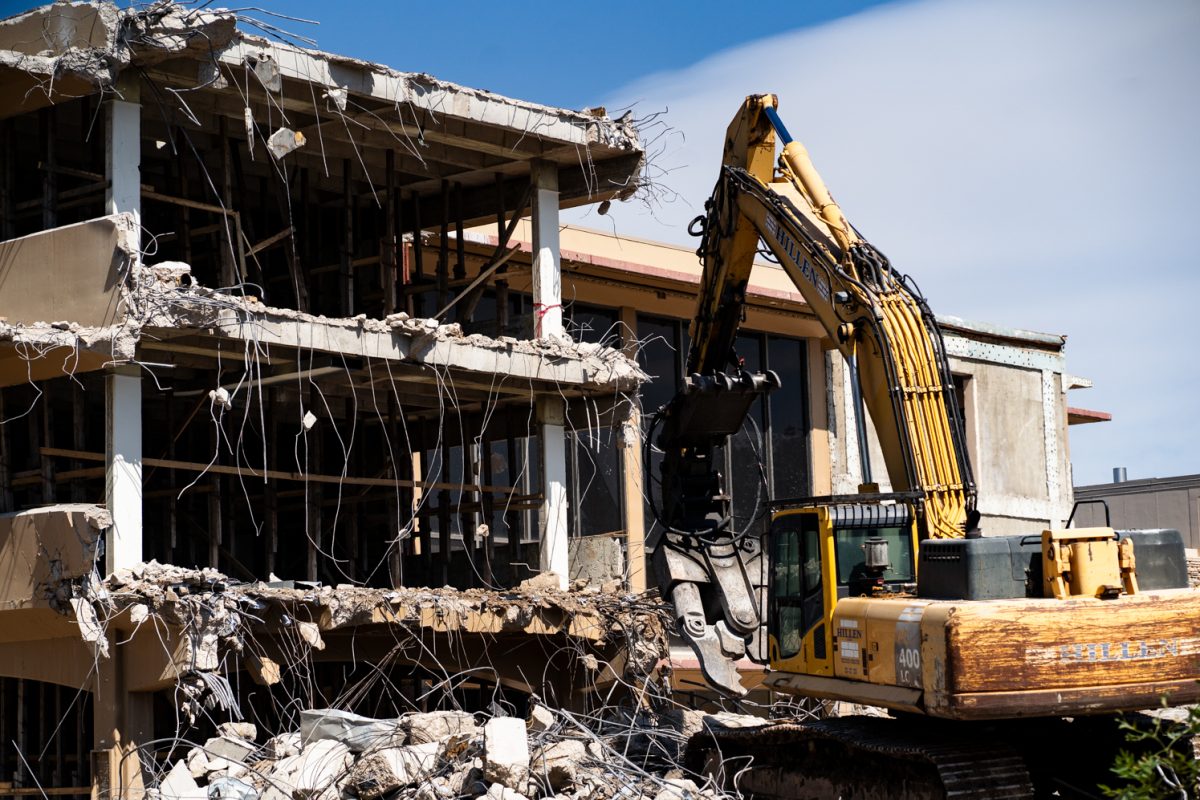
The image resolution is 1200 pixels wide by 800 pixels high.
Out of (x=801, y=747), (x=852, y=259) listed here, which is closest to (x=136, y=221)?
(x=852, y=259)

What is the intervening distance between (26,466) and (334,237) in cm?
533

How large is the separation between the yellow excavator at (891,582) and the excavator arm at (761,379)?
0.02 meters

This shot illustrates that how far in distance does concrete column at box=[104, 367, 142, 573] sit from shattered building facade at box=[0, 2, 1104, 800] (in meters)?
0.04

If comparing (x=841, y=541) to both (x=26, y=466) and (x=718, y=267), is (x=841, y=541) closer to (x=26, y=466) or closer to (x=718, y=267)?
(x=718, y=267)

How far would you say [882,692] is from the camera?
1323 cm

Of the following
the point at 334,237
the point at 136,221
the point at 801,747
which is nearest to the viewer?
the point at 801,747

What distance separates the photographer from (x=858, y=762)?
47.7 ft

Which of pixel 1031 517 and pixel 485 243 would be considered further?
pixel 1031 517

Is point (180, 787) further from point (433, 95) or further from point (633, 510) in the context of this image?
point (633, 510)

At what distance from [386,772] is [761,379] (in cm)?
563

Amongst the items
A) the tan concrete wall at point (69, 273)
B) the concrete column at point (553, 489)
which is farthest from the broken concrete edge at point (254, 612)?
the tan concrete wall at point (69, 273)

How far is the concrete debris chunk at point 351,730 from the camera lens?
15195 mm

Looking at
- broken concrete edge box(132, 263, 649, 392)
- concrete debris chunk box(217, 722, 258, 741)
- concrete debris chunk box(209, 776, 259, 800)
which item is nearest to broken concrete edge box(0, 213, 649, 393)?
broken concrete edge box(132, 263, 649, 392)

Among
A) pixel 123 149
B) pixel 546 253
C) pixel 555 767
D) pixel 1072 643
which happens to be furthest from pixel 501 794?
pixel 546 253
